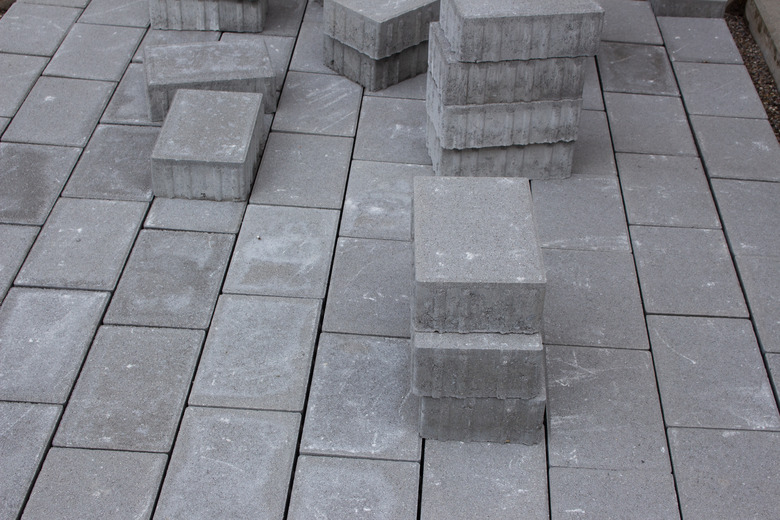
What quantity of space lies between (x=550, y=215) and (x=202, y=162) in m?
2.20

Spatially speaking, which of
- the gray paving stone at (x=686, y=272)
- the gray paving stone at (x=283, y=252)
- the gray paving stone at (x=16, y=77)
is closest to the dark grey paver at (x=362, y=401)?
the gray paving stone at (x=283, y=252)

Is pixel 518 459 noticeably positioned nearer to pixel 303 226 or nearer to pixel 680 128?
pixel 303 226

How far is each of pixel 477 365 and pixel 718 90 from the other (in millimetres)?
4134

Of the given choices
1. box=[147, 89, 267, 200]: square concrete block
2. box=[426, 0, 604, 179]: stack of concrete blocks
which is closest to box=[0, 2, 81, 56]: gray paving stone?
box=[147, 89, 267, 200]: square concrete block

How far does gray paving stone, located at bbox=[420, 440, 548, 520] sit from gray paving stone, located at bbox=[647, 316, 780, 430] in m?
0.78

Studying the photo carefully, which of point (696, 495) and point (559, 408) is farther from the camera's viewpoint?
point (559, 408)

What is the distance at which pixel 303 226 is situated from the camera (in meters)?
Result: 5.92

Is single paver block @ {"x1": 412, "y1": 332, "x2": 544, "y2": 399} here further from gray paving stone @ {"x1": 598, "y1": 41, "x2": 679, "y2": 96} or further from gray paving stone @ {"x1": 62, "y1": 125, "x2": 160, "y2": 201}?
gray paving stone @ {"x1": 598, "y1": 41, "x2": 679, "y2": 96}

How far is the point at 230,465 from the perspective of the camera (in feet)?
14.6

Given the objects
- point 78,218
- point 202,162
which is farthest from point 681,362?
point 78,218

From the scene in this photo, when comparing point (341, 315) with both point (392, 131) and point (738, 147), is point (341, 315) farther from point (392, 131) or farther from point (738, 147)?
point (738, 147)

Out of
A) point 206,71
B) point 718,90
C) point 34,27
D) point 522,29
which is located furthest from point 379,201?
point 34,27

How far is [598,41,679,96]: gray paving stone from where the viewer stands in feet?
24.2

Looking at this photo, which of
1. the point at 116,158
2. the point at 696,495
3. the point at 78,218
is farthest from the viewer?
the point at 116,158
